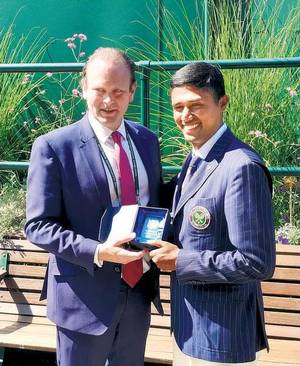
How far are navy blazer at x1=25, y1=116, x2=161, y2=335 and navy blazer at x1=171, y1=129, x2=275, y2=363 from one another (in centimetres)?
31

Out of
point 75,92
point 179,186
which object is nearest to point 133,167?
point 179,186

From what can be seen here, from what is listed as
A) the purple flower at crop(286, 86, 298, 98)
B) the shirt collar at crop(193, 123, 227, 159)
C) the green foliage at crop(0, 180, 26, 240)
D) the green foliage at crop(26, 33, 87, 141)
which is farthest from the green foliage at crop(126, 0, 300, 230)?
the shirt collar at crop(193, 123, 227, 159)

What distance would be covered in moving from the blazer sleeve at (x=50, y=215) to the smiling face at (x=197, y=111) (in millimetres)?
502

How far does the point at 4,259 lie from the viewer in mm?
4113

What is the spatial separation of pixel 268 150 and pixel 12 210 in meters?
1.87

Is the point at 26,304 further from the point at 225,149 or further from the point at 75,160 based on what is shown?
the point at 225,149

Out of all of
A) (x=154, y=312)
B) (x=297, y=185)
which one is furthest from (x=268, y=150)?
(x=154, y=312)

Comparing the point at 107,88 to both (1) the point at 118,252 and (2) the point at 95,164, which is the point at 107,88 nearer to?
(2) the point at 95,164

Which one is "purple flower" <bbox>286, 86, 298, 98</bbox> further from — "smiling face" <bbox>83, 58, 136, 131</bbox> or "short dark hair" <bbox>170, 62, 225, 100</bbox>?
"short dark hair" <bbox>170, 62, 225, 100</bbox>

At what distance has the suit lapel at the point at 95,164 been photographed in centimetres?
240

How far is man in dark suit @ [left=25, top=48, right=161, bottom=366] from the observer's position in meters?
2.36

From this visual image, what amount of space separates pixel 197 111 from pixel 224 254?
0.49 m

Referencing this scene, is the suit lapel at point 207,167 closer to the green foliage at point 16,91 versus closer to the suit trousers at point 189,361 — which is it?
the suit trousers at point 189,361

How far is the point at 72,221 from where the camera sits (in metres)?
2.43
